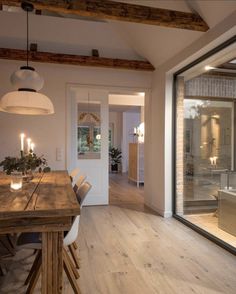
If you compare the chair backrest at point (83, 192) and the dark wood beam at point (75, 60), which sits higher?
the dark wood beam at point (75, 60)

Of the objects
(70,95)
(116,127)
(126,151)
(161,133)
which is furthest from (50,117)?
(116,127)

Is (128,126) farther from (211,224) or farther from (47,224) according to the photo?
(47,224)

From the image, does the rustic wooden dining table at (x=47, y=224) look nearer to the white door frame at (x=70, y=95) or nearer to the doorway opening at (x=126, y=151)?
the white door frame at (x=70, y=95)

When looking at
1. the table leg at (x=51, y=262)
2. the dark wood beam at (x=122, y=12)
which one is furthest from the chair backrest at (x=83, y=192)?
the dark wood beam at (x=122, y=12)

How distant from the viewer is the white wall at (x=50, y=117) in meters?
4.41

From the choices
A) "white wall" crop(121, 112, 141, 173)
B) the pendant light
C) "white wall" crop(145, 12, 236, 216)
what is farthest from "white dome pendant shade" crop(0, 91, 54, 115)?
"white wall" crop(121, 112, 141, 173)

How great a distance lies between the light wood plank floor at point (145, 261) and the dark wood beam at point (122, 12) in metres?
2.70

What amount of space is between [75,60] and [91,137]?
1.52 metres

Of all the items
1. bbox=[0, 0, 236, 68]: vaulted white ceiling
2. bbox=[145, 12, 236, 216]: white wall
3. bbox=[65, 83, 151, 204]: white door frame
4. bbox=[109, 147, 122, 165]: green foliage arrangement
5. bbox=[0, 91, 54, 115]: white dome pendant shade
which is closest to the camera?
bbox=[0, 91, 54, 115]: white dome pendant shade

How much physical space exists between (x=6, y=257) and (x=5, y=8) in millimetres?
4172

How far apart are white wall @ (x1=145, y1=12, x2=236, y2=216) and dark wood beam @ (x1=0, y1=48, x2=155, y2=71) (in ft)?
1.51

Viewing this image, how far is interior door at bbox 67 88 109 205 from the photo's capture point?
498 cm

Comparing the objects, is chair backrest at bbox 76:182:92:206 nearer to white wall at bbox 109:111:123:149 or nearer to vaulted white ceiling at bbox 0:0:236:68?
vaulted white ceiling at bbox 0:0:236:68

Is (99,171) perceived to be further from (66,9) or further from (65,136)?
(66,9)
